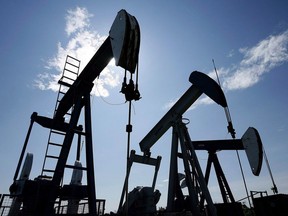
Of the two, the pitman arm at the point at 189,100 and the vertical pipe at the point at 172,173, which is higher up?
the pitman arm at the point at 189,100

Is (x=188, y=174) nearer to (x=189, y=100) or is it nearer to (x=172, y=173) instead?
(x=172, y=173)

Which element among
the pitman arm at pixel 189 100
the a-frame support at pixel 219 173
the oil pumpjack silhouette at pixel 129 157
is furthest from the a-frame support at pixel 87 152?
the a-frame support at pixel 219 173

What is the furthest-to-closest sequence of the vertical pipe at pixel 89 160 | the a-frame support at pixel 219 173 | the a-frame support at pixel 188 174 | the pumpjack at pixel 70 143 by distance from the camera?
the a-frame support at pixel 219 173 → the a-frame support at pixel 188 174 → the vertical pipe at pixel 89 160 → the pumpjack at pixel 70 143

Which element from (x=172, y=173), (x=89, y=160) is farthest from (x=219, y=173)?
(x=89, y=160)

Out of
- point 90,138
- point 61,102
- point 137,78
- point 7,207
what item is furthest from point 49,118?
point 137,78

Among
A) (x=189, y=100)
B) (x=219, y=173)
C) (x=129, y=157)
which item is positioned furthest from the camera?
(x=219, y=173)

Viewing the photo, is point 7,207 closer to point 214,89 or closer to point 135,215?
point 135,215

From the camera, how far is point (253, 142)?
30.5 ft

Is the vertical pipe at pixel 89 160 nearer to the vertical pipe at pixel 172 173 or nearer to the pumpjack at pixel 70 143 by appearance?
the pumpjack at pixel 70 143

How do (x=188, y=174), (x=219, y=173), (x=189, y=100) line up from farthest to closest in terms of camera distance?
(x=219, y=173), (x=189, y=100), (x=188, y=174)

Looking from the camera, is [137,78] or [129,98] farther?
[137,78]

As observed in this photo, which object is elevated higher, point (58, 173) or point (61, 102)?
point (61, 102)

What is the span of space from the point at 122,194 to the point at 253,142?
671 centimetres

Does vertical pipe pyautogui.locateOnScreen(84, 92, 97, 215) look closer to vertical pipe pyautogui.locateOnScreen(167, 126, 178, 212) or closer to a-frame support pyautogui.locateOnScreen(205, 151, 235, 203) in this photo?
vertical pipe pyautogui.locateOnScreen(167, 126, 178, 212)
